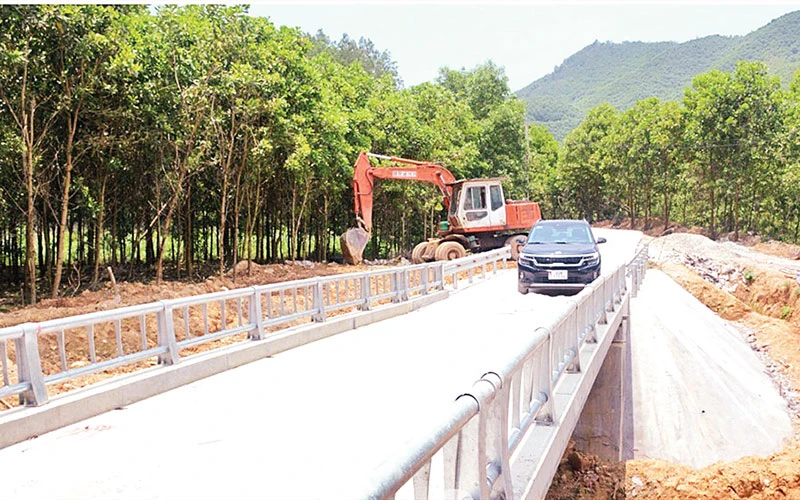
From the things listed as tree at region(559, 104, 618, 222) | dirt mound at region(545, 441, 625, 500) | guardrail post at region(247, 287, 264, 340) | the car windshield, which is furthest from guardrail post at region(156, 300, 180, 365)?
tree at region(559, 104, 618, 222)

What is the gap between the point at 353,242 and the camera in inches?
1021

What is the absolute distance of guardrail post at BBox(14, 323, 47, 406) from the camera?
689 centimetres

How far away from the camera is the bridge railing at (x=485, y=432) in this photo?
267 cm

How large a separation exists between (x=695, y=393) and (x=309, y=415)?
14.1 metres

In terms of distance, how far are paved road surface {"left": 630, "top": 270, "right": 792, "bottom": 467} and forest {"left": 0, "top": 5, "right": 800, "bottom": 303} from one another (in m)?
13.3

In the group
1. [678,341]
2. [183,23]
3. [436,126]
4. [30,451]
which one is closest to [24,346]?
[30,451]

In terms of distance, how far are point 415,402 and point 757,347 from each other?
2093 centimetres

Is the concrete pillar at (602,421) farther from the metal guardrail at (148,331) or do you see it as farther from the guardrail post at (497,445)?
the guardrail post at (497,445)

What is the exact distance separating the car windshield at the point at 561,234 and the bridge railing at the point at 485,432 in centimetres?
1079

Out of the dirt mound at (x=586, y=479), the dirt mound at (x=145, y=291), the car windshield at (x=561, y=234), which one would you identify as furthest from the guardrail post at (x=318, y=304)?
the car windshield at (x=561, y=234)

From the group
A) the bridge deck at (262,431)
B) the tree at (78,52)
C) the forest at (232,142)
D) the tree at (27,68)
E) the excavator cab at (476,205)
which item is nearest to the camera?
the bridge deck at (262,431)

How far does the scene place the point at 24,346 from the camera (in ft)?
22.6

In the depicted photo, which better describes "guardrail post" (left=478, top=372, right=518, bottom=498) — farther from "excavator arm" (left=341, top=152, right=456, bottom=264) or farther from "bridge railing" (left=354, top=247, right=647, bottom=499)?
"excavator arm" (left=341, top=152, right=456, bottom=264)

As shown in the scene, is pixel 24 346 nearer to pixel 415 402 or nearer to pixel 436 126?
pixel 415 402
